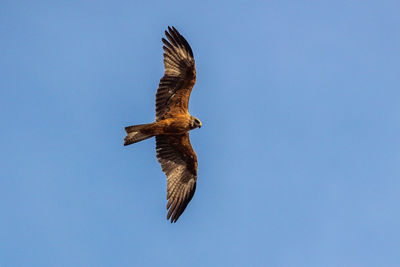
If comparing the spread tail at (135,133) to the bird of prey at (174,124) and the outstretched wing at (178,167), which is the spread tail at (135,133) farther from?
the outstretched wing at (178,167)

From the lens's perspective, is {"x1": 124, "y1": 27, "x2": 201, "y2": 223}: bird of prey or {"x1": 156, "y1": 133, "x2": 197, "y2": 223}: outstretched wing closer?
{"x1": 124, "y1": 27, "x2": 201, "y2": 223}: bird of prey

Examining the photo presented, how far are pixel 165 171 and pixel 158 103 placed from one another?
7.67 ft

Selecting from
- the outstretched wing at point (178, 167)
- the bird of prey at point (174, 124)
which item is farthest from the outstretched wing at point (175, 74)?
the outstretched wing at point (178, 167)

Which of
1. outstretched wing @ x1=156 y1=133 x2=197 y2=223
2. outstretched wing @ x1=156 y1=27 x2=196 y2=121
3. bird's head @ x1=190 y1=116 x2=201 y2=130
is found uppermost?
outstretched wing @ x1=156 y1=27 x2=196 y2=121

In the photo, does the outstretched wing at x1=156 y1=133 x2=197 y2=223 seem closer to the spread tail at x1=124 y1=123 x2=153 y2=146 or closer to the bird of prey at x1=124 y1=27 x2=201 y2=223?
the bird of prey at x1=124 y1=27 x2=201 y2=223

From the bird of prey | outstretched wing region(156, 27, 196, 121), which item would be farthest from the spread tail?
outstretched wing region(156, 27, 196, 121)

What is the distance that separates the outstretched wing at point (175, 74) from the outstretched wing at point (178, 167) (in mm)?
1139

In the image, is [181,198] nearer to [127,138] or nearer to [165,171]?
[165,171]

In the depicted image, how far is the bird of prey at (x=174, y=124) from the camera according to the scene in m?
16.5

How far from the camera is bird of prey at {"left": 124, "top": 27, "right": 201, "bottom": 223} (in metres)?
16.5

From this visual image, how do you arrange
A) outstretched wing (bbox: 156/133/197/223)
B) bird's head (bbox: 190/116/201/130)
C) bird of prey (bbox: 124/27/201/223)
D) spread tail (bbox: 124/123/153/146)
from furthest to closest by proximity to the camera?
1. outstretched wing (bbox: 156/133/197/223)
2. bird's head (bbox: 190/116/201/130)
3. bird of prey (bbox: 124/27/201/223)
4. spread tail (bbox: 124/123/153/146)

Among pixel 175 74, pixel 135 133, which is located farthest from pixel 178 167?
pixel 175 74

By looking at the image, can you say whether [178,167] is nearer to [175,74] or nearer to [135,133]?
[135,133]

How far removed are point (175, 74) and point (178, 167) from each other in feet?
10.3
